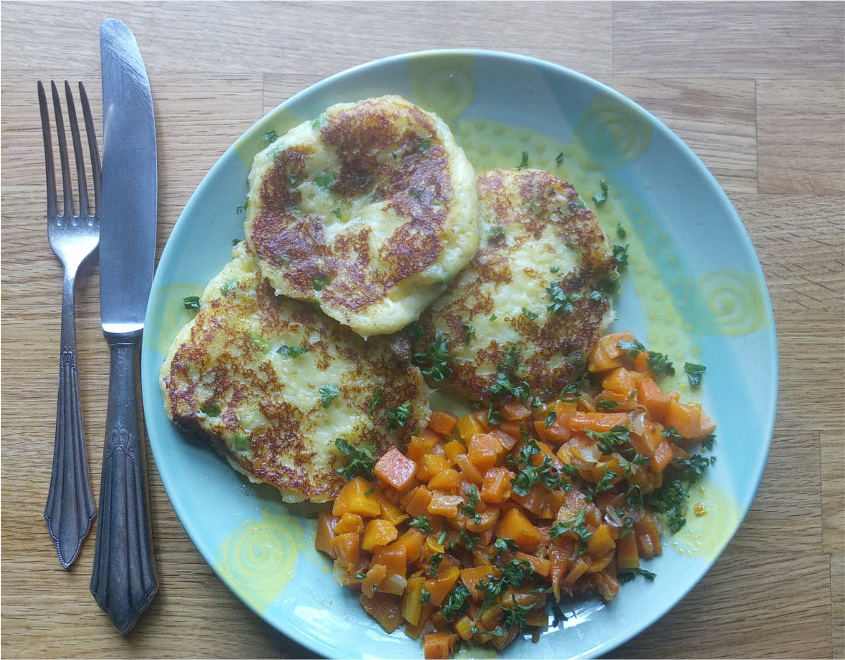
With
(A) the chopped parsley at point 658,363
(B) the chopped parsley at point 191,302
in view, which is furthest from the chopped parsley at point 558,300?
(B) the chopped parsley at point 191,302

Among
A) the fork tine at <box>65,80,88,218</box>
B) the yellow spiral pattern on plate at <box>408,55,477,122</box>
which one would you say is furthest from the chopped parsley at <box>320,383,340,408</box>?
the fork tine at <box>65,80,88,218</box>

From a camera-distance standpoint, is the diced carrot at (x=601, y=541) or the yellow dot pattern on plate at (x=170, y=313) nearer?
the diced carrot at (x=601, y=541)

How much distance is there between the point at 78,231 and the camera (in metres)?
3.09

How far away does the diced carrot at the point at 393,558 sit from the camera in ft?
8.66

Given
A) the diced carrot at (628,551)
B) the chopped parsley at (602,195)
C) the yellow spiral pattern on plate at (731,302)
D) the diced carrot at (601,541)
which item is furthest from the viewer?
the chopped parsley at (602,195)

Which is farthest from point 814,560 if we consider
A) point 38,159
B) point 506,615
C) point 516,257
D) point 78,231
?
point 38,159

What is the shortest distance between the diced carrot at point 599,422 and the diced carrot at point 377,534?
0.87 m

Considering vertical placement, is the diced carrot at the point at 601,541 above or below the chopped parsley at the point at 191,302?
below

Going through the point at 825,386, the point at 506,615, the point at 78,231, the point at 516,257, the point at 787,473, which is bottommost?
the point at 506,615

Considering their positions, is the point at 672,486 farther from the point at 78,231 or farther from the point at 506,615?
the point at 78,231

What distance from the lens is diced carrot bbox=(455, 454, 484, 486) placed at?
2678mm

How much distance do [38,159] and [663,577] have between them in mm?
3516

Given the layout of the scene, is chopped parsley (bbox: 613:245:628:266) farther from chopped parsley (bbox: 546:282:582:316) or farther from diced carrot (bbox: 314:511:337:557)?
diced carrot (bbox: 314:511:337:557)

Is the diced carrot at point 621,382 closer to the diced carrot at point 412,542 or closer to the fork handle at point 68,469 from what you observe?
the diced carrot at point 412,542
